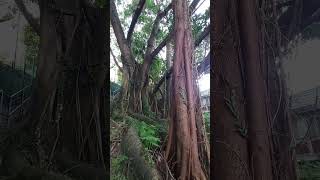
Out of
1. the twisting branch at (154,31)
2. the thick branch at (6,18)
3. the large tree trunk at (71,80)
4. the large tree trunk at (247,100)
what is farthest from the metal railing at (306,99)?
the thick branch at (6,18)

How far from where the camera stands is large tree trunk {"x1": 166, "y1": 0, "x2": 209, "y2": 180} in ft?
5.18

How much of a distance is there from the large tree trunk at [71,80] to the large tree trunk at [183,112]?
56cm

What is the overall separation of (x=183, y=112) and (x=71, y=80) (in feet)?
2.57

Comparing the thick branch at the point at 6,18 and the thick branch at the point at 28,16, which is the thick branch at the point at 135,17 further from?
the thick branch at the point at 6,18

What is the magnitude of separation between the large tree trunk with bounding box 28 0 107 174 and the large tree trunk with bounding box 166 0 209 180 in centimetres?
56

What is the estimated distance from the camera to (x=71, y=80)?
7.07ft

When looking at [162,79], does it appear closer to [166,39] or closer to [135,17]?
[166,39]

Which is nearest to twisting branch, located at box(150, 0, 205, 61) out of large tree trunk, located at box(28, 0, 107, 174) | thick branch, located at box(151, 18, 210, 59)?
thick branch, located at box(151, 18, 210, 59)

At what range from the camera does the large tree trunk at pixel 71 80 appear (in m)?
2.07

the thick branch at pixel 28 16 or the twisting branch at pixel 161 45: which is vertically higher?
the thick branch at pixel 28 16

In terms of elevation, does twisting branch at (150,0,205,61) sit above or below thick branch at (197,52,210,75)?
above

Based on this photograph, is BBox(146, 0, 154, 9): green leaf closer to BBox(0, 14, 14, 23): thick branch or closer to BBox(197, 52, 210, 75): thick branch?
BBox(197, 52, 210, 75): thick branch

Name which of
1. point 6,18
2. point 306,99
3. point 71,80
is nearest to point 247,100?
point 306,99

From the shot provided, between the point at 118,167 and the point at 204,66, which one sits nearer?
the point at 204,66
